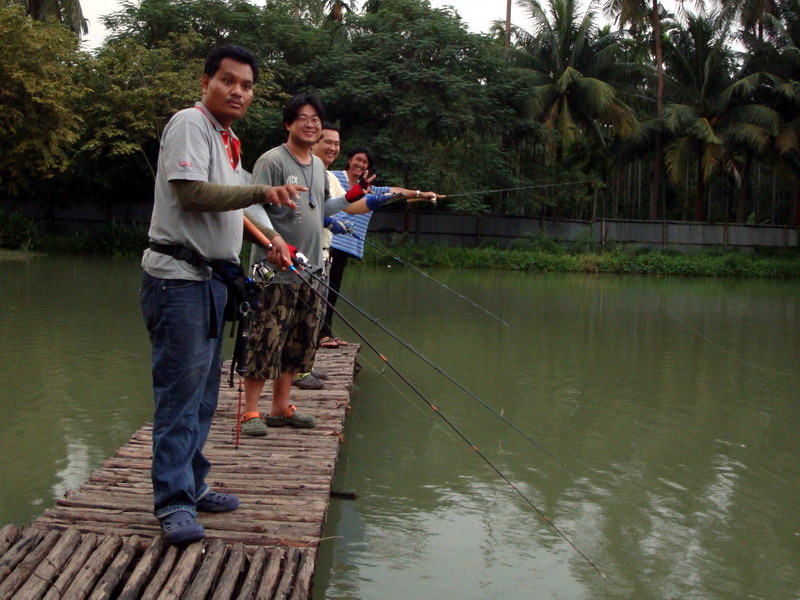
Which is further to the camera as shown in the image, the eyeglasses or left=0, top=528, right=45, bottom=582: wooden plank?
the eyeglasses

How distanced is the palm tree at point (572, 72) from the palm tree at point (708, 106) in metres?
1.62

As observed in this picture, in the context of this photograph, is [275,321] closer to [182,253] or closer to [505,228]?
[182,253]

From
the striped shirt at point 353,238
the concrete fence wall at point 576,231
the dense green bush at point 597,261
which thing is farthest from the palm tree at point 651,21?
the striped shirt at point 353,238

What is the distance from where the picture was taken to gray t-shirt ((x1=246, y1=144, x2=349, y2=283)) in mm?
4375

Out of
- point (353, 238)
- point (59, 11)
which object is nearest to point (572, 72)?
point (59, 11)

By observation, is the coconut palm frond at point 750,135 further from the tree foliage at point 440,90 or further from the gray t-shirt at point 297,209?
the gray t-shirt at point 297,209

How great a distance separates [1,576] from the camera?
2711 millimetres

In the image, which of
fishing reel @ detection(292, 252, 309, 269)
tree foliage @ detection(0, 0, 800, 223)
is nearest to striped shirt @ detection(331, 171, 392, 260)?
fishing reel @ detection(292, 252, 309, 269)

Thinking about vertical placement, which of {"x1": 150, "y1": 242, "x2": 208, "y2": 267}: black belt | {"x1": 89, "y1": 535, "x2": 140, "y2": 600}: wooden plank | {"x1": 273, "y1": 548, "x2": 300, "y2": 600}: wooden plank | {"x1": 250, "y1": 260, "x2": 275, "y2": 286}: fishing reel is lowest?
{"x1": 273, "y1": 548, "x2": 300, "y2": 600}: wooden plank

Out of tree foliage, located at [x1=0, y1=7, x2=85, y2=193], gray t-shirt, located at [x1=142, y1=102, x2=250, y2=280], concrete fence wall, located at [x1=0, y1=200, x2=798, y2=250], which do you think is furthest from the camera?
concrete fence wall, located at [x1=0, y1=200, x2=798, y2=250]

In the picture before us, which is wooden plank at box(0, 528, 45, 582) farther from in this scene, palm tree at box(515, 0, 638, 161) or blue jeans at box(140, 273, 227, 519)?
palm tree at box(515, 0, 638, 161)

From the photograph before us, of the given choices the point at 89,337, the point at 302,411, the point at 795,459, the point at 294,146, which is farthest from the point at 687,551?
the point at 89,337

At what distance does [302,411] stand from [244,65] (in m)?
2.48

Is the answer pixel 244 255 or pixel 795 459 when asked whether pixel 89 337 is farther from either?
pixel 244 255
